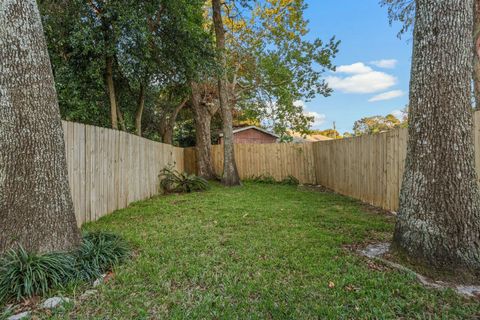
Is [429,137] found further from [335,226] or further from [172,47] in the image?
[172,47]

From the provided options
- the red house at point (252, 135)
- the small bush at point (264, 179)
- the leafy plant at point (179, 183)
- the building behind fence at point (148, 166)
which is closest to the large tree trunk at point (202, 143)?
the building behind fence at point (148, 166)

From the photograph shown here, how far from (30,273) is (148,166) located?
4891mm

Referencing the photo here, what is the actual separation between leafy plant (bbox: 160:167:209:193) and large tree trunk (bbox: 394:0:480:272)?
6.17 meters

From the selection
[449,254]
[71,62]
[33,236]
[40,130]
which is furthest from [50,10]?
[449,254]

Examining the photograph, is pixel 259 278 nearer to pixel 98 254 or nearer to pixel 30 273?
pixel 98 254

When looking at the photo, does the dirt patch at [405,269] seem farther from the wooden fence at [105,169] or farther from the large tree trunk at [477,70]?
the large tree trunk at [477,70]

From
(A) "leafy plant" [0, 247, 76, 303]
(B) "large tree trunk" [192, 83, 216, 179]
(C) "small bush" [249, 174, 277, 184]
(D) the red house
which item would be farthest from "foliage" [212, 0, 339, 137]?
(A) "leafy plant" [0, 247, 76, 303]

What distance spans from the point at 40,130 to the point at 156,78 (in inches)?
255

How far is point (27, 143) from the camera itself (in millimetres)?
2424

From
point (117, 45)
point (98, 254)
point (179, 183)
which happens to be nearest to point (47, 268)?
point (98, 254)

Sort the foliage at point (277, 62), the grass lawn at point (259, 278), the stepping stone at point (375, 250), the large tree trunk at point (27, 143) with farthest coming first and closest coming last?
the foliage at point (277, 62)
the stepping stone at point (375, 250)
the large tree trunk at point (27, 143)
the grass lawn at point (259, 278)

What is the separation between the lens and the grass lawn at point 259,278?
1.96 metres

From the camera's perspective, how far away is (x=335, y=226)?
402cm

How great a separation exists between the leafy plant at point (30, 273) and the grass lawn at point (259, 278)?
0.37 meters
